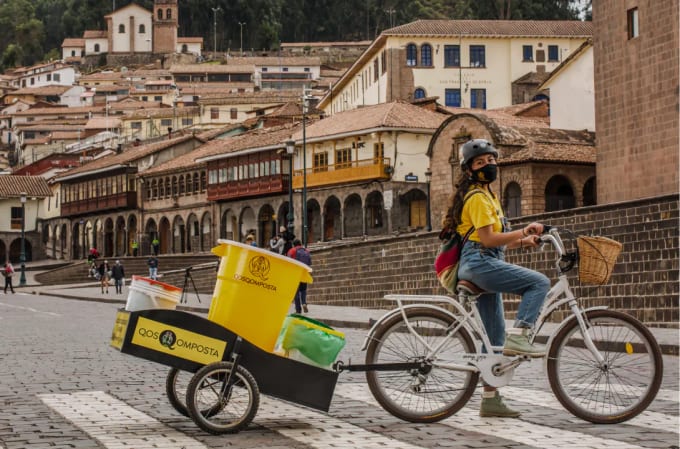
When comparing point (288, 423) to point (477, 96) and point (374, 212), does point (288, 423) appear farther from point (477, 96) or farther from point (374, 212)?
point (477, 96)

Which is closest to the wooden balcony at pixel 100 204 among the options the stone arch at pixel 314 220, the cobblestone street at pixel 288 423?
the stone arch at pixel 314 220

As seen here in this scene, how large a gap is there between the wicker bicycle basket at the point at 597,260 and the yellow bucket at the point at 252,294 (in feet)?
6.00

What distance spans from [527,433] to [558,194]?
3771cm

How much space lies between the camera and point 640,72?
3072cm

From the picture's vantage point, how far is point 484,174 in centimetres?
753

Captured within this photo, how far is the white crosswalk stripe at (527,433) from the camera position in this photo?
6.43m

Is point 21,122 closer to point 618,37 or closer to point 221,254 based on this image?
point 618,37

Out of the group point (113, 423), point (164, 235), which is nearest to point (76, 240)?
point (164, 235)

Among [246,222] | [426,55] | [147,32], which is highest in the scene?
[147,32]

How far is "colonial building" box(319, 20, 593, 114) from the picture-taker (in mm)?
71750

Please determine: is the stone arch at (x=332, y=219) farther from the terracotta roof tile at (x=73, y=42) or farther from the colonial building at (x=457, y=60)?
the terracotta roof tile at (x=73, y=42)

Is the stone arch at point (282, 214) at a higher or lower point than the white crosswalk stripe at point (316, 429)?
higher

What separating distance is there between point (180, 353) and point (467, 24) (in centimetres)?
6967

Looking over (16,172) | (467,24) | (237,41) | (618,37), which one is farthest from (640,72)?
(237,41)
